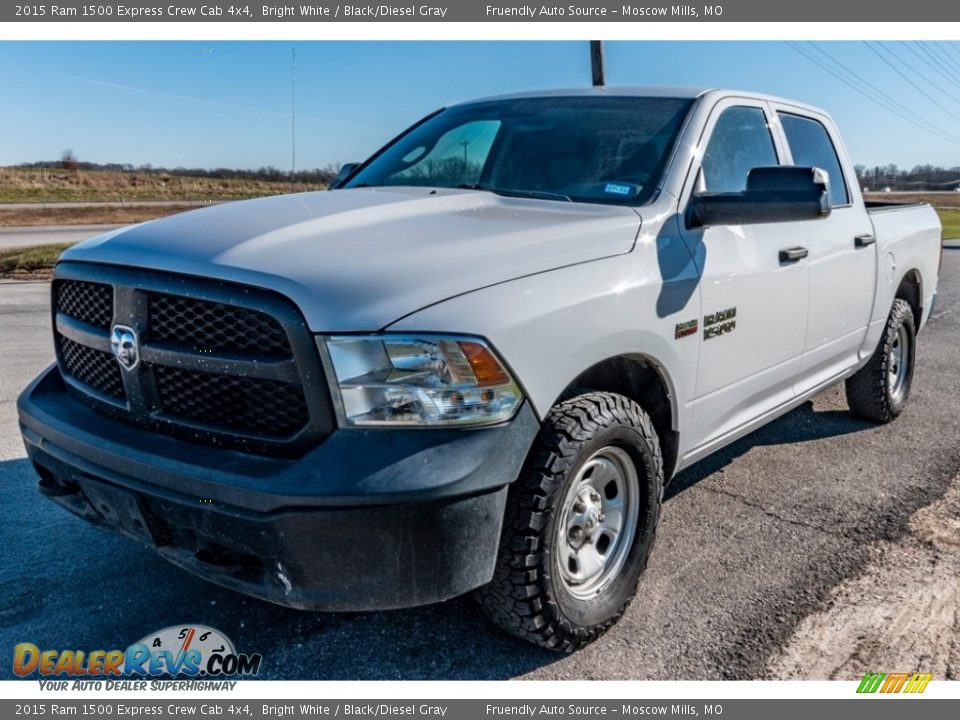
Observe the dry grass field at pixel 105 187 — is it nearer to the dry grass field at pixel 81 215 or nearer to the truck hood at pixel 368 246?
the dry grass field at pixel 81 215

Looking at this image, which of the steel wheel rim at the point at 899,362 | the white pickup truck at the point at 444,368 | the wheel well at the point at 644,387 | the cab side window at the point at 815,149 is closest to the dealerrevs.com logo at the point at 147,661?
the white pickup truck at the point at 444,368

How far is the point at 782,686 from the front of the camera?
2641mm

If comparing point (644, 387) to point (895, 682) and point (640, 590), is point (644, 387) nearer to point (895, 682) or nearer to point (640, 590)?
point (640, 590)

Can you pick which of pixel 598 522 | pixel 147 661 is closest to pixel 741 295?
pixel 598 522

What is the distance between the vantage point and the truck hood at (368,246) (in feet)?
7.70

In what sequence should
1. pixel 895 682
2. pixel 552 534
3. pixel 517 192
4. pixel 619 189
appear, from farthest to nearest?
pixel 517 192 < pixel 619 189 < pixel 895 682 < pixel 552 534

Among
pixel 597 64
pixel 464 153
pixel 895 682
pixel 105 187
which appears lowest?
pixel 895 682

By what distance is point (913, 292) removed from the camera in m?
5.86

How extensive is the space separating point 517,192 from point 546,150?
1.02 feet

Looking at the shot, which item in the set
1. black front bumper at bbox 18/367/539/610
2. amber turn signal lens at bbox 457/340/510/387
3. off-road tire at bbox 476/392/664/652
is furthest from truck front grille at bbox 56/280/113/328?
off-road tire at bbox 476/392/664/652

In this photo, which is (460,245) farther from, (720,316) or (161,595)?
(161,595)

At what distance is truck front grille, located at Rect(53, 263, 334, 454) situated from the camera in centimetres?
233

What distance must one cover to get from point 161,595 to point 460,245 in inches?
68.0

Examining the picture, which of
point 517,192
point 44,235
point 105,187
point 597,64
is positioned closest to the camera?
point 517,192
